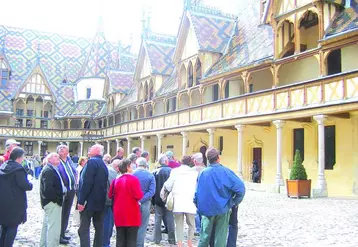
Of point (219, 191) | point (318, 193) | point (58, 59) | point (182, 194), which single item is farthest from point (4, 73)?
point (219, 191)

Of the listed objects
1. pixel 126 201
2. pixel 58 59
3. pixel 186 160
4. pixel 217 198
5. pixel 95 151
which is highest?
pixel 58 59

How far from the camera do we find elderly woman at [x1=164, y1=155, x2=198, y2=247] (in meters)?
7.41

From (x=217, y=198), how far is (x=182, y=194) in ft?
5.78

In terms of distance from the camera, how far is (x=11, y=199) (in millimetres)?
6449

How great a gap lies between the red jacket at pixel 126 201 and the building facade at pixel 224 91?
11218 millimetres

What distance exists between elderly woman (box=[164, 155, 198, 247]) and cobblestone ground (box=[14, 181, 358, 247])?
0.97 m

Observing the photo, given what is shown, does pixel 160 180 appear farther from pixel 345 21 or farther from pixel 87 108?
pixel 87 108

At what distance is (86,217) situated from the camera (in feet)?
22.4

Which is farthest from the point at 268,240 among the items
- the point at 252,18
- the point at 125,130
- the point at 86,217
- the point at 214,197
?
the point at 125,130

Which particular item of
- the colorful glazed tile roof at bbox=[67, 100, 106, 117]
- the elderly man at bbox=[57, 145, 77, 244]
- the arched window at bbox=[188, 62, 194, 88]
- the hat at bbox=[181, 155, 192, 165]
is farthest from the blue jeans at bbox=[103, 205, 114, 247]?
the colorful glazed tile roof at bbox=[67, 100, 106, 117]

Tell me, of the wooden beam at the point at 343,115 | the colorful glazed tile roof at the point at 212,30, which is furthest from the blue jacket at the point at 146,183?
the colorful glazed tile roof at the point at 212,30

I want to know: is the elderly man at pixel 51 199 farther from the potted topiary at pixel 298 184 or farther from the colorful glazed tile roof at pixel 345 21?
the colorful glazed tile roof at pixel 345 21

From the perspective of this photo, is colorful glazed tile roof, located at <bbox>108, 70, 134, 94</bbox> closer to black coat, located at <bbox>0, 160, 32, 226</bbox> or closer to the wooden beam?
the wooden beam

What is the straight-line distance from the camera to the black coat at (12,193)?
6.40 m
